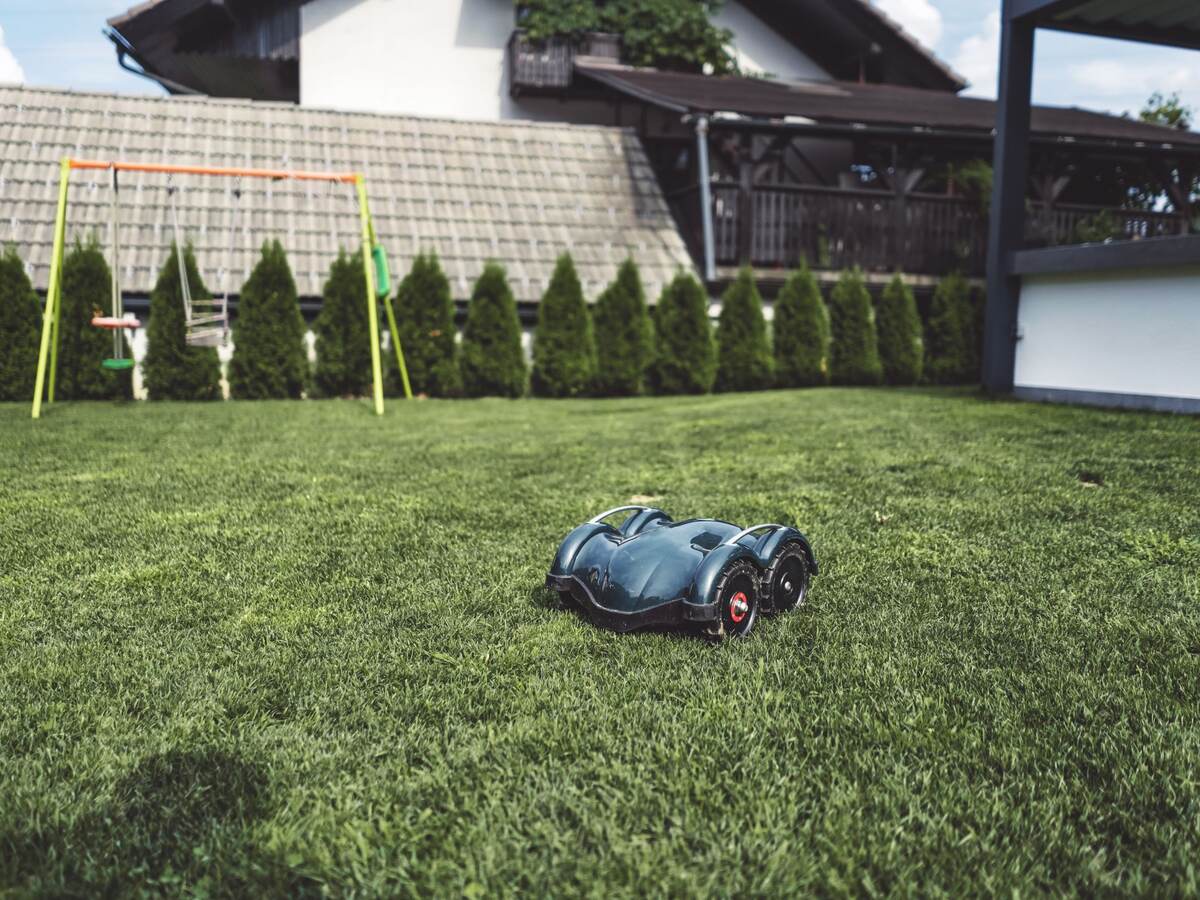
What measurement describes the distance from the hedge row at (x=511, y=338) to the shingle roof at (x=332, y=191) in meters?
0.93

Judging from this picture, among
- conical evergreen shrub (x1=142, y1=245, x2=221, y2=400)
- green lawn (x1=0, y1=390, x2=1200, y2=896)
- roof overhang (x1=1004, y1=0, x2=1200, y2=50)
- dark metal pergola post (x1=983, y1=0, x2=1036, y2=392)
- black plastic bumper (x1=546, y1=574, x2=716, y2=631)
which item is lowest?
green lawn (x1=0, y1=390, x2=1200, y2=896)

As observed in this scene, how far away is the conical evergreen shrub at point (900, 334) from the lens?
11.6 metres

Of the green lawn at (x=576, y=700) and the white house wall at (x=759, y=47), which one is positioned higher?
the white house wall at (x=759, y=47)

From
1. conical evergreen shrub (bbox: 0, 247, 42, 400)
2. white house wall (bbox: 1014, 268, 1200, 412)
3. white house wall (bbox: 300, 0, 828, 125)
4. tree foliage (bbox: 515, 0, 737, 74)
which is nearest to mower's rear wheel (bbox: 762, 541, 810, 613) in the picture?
white house wall (bbox: 1014, 268, 1200, 412)

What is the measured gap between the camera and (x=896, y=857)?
1.67 metres

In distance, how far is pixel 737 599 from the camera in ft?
8.96

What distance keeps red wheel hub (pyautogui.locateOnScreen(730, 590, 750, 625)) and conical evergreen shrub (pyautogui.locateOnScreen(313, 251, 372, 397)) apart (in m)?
8.54

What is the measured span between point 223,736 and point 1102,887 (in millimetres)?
1758

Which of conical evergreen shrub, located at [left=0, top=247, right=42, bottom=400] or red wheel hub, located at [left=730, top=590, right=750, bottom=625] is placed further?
conical evergreen shrub, located at [left=0, top=247, right=42, bottom=400]

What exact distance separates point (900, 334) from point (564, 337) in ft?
13.5

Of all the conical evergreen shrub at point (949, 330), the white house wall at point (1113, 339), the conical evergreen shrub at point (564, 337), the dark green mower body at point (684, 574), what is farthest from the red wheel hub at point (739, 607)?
the conical evergreen shrub at point (949, 330)

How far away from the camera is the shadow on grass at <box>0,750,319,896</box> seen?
1.61 metres

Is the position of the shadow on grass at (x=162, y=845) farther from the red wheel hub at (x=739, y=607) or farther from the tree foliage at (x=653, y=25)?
the tree foliage at (x=653, y=25)

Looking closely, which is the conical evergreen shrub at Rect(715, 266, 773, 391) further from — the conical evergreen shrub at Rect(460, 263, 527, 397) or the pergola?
the pergola
